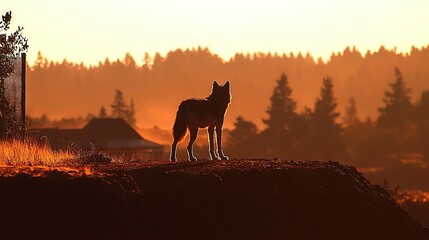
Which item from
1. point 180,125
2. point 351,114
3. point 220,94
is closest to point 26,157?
point 180,125

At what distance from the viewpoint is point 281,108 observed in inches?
4919

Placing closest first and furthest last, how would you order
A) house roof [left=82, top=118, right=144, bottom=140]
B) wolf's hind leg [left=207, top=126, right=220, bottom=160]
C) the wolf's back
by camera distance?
1. the wolf's back
2. wolf's hind leg [left=207, top=126, right=220, bottom=160]
3. house roof [left=82, top=118, right=144, bottom=140]

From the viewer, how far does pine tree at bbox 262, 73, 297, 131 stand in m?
125

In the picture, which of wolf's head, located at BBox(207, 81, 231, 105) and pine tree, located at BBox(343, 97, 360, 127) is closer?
wolf's head, located at BBox(207, 81, 231, 105)

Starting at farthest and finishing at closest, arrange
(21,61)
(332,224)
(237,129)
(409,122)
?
(409,122) < (237,129) < (21,61) < (332,224)

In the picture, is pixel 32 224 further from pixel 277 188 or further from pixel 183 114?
pixel 183 114

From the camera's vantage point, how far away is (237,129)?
12406 centimetres

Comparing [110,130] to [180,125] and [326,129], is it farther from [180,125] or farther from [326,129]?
[180,125]

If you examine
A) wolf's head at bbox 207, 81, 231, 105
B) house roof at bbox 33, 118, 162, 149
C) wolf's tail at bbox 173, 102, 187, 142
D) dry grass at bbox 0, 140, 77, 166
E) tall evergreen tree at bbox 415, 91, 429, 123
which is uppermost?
tall evergreen tree at bbox 415, 91, 429, 123

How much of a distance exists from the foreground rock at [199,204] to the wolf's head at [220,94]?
2676 mm

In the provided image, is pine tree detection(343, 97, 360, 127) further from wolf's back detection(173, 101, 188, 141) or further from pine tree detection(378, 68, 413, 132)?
wolf's back detection(173, 101, 188, 141)

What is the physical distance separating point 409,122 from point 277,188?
117 metres

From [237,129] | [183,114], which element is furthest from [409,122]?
[183,114]

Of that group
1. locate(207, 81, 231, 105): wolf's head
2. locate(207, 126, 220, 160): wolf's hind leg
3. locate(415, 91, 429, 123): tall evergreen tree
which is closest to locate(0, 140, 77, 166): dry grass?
locate(207, 126, 220, 160): wolf's hind leg
